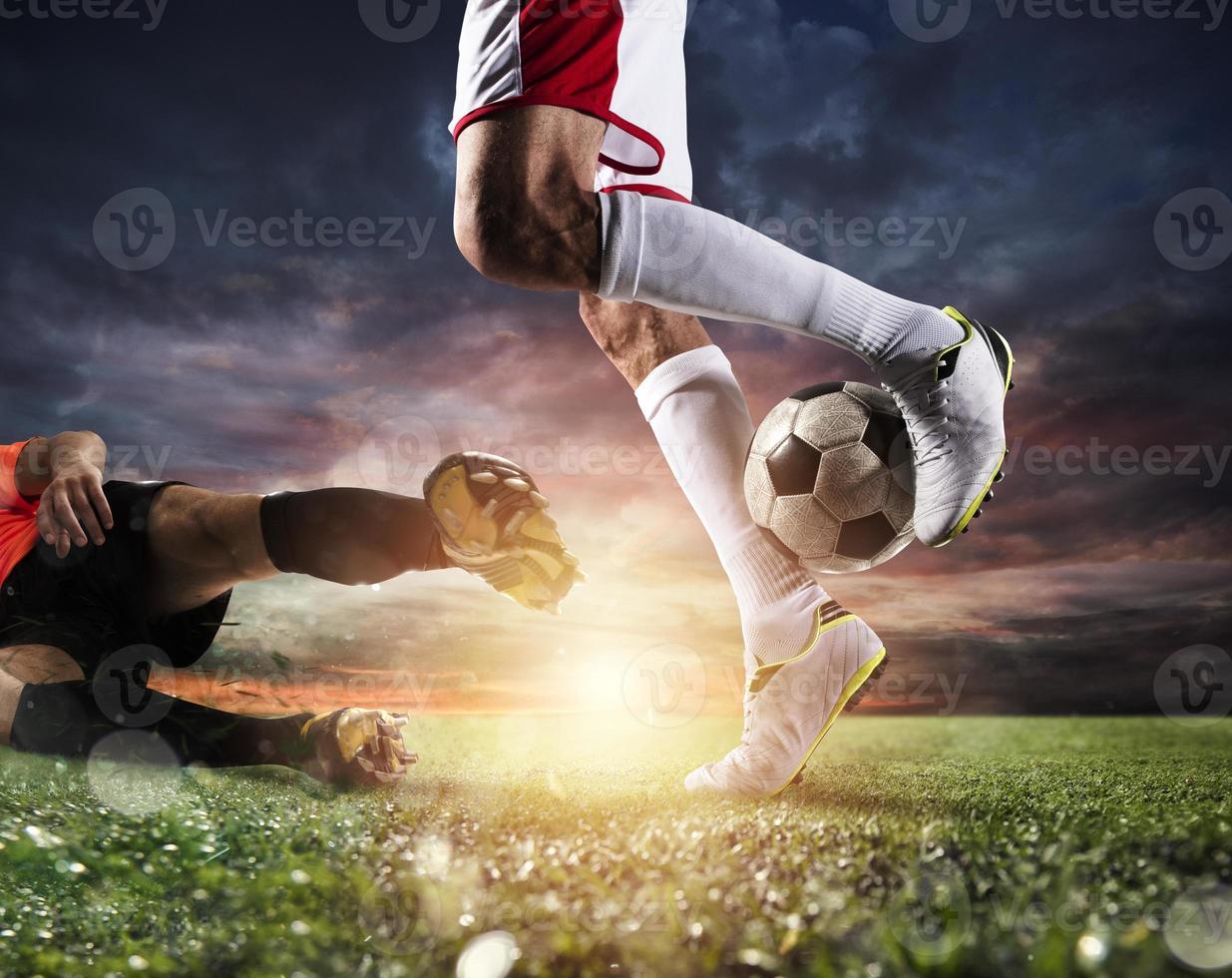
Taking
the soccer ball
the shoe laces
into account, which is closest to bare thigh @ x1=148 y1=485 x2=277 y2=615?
the soccer ball

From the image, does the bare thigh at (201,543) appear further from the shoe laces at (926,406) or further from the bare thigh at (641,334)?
the shoe laces at (926,406)

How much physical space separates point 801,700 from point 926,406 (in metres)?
0.79

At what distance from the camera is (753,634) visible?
6.32 feet

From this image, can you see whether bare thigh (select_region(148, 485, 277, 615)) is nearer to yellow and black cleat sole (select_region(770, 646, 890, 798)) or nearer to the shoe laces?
yellow and black cleat sole (select_region(770, 646, 890, 798))

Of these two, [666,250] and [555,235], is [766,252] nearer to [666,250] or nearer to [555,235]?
[666,250]

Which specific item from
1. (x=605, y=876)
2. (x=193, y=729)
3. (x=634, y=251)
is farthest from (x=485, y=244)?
(x=193, y=729)

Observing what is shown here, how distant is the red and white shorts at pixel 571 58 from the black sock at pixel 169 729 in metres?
1.59

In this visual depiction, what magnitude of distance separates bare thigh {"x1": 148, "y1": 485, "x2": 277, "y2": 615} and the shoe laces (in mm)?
1633

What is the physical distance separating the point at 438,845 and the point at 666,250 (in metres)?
1.25

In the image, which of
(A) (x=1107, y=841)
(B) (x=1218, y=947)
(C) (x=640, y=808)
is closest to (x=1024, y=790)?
(A) (x=1107, y=841)

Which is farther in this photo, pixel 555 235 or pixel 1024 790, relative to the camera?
pixel 1024 790

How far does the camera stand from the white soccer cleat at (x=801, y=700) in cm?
185

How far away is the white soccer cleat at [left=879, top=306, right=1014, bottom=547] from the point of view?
1562mm

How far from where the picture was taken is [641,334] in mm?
2092
